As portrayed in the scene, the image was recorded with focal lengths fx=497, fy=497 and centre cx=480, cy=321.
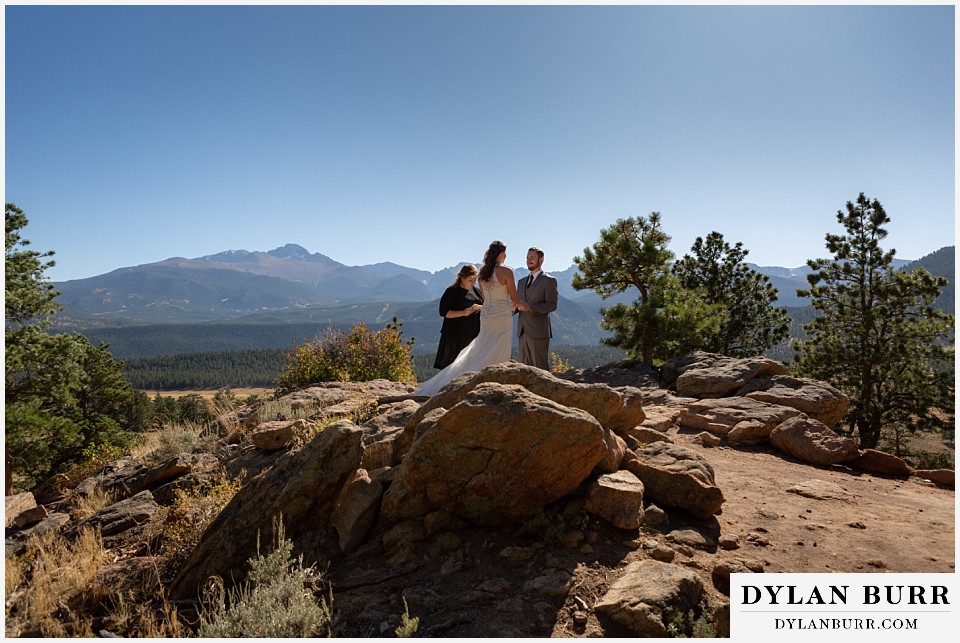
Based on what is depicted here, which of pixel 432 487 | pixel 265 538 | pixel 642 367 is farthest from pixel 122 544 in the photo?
pixel 642 367

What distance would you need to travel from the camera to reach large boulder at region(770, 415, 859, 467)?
23.9ft

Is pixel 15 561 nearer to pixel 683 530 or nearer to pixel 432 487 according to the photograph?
pixel 432 487

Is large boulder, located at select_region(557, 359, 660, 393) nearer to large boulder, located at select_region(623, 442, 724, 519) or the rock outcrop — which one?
the rock outcrop

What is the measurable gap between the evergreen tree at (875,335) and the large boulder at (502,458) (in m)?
19.9

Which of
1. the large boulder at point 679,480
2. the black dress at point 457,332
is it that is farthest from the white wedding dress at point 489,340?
the large boulder at point 679,480

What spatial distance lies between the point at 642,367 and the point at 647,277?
4.26 meters

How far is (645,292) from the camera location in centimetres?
1722

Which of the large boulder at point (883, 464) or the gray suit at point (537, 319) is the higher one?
the gray suit at point (537, 319)

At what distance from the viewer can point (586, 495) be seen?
4906 mm

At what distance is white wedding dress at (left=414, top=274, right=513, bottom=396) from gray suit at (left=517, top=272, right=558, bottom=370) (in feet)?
1.79

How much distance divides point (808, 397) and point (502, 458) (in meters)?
7.33

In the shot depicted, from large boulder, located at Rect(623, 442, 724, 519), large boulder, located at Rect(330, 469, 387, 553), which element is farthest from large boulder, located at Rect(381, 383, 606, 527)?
large boulder, located at Rect(623, 442, 724, 519)

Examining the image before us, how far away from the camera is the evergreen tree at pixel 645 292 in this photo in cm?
1620

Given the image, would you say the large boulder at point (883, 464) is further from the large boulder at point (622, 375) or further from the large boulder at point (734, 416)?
the large boulder at point (622, 375)
